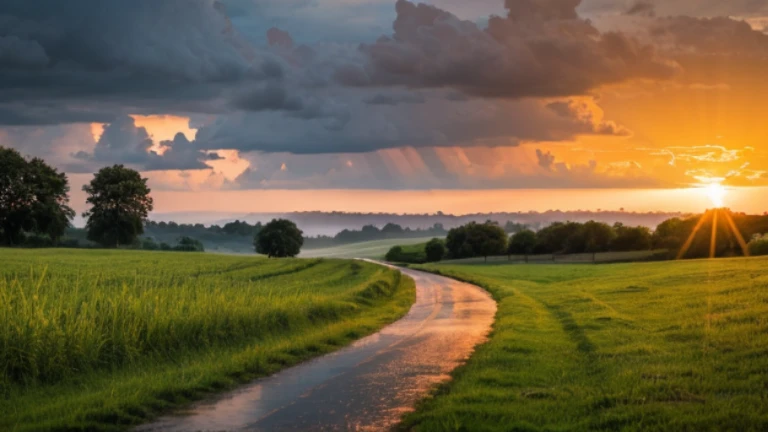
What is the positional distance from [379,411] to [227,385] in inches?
169

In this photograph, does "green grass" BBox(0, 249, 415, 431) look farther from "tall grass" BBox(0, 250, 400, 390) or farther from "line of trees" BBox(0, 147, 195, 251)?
"line of trees" BBox(0, 147, 195, 251)

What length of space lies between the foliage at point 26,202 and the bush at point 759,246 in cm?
8881

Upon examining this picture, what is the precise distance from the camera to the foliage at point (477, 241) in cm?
13662

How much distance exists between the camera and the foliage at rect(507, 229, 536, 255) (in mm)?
128875

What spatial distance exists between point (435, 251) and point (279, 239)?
3016cm

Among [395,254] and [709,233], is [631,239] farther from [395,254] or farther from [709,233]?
[395,254]

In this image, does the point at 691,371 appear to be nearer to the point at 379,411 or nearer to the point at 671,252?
the point at 379,411

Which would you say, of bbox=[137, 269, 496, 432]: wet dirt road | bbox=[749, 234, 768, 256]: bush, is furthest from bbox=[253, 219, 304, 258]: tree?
bbox=[137, 269, 496, 432]: wet dirt road

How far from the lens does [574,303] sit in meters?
36.6

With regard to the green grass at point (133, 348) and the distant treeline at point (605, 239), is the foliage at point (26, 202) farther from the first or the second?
the green grass at point (133, 348)

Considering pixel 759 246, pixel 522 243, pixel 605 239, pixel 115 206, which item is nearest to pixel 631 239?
pixel 605 239

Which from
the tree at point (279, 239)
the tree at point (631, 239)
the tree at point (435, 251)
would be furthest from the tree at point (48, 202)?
the tree at point (631, 239)

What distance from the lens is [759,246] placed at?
7506 cm

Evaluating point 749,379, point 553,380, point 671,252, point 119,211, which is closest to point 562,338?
point 553,380
